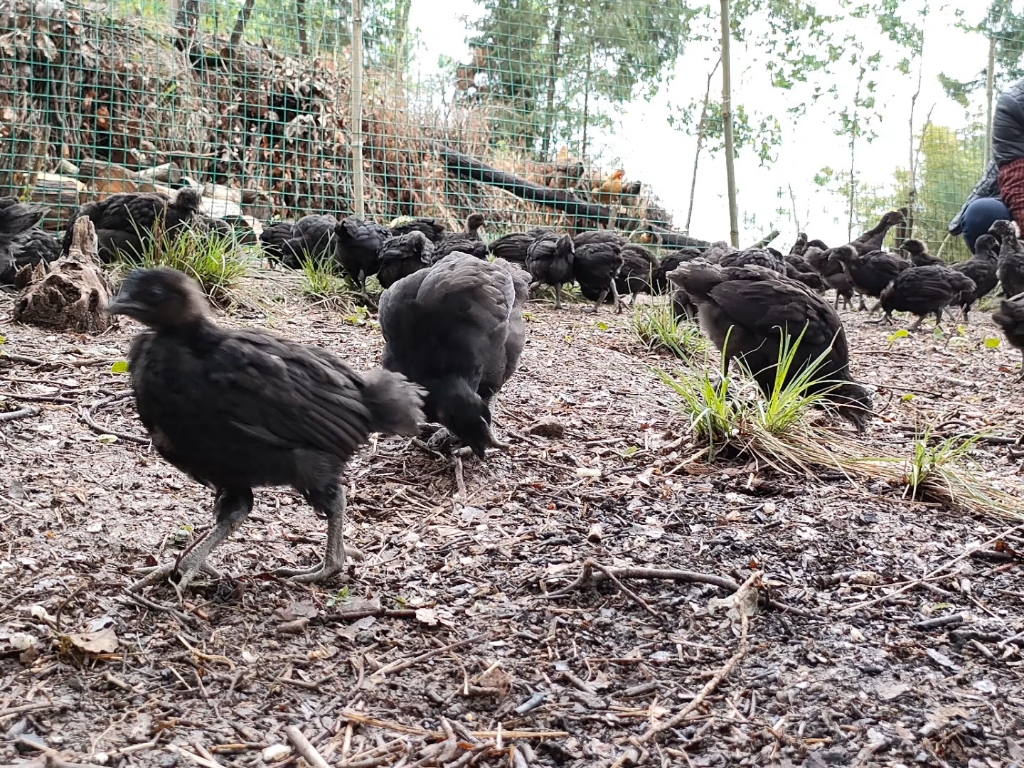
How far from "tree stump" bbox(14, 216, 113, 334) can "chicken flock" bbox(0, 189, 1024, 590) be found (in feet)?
4.76

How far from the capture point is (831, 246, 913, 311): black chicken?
38.2 feet

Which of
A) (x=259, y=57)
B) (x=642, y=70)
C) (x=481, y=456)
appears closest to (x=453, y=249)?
(x=481, y=456)

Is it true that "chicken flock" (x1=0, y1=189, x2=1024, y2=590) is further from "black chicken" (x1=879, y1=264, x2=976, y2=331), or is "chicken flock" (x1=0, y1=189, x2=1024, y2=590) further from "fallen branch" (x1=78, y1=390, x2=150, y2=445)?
"fallen branch" (x1=78, y1=390, x2=150, y2=445)

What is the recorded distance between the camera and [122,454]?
455cm

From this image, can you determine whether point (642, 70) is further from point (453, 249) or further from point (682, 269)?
point (682, 269)

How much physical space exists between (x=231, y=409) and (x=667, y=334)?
500 cm

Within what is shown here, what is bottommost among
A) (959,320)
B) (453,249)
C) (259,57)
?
(959,320)

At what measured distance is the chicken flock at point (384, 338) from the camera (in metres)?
3.24

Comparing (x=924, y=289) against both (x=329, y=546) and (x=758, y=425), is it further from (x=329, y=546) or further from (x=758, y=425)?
(x=329, y=546)

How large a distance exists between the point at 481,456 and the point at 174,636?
2102 millimetres

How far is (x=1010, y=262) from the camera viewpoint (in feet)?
37.1

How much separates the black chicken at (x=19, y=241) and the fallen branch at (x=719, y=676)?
21.8 ft

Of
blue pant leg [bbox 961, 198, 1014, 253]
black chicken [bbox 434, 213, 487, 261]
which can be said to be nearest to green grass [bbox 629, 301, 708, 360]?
→ black chicken [bbox 434, 213, 487, 261]

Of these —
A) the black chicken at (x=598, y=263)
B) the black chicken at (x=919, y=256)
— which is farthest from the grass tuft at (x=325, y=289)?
the black chicken at (x=919, y=256)
